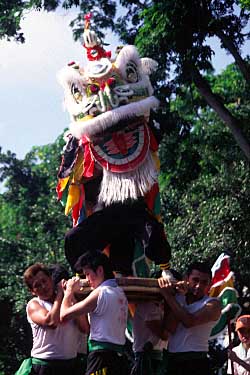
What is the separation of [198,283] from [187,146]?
9309mm

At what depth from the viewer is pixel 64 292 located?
5.66 metres

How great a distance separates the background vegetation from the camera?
39.4 ft

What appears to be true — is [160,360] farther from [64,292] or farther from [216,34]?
[216,34]

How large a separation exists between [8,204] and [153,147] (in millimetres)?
18800

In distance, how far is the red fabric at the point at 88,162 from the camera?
6.94 meters

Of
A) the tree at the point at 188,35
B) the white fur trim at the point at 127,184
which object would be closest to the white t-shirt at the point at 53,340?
the white fur trim at the point at 127,184

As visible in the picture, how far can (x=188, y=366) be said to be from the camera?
19.9ft

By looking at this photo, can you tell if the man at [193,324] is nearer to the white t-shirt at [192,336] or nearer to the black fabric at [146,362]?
the white t-shirt at [192,336]

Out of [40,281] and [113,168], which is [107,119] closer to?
[113,168]

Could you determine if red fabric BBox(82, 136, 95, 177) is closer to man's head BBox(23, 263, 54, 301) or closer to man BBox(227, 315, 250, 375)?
man's head BBox(23, 263, 54, 301)

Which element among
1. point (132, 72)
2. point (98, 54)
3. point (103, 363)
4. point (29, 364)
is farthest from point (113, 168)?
point (103, 363)

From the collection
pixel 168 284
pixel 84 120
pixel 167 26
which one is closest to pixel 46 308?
pixel 168 284

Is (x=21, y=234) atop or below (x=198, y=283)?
atop

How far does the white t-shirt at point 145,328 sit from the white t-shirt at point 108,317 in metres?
1.24
